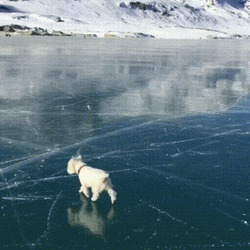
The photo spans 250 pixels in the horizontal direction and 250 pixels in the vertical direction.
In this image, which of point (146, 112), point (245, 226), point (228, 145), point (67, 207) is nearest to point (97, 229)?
point (67, 207)

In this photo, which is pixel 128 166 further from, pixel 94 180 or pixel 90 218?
pixel 90 218

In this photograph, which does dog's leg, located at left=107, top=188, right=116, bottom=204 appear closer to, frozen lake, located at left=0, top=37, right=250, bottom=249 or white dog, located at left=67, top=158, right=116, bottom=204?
white dog, located at left=67, top=158, right=116, bottom=204

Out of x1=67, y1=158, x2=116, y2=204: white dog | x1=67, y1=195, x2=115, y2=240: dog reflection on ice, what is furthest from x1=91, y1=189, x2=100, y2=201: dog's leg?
x1=67, y1=195, x2=115, y2=240: dog reflection on ice

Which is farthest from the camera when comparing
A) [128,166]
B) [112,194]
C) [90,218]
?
[128,166]

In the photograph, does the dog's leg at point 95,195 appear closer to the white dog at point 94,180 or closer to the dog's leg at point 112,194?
the white dog at point 94,180

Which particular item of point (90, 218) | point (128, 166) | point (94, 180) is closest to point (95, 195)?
point (94, 180)
